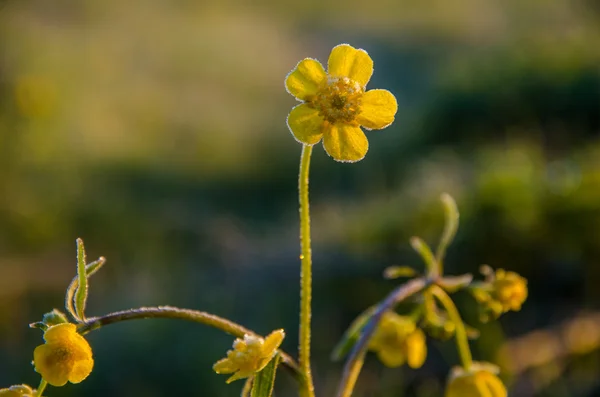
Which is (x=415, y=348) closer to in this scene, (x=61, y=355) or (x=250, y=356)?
(x=250, y=356)

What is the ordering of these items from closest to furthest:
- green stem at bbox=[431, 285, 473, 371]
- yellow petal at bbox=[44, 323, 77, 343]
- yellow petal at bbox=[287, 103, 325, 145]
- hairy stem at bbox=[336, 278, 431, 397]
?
yellow petal at bbox=[44, 323, 77, 343] → yellow petal at bbox=[287, 103, 325, 145] → hairy stem at bbox=[336, 278, 431, 397] → green stem at bbox=[431, 285, 473, 371]

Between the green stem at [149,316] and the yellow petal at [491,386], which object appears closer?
the green stem at [149,316]

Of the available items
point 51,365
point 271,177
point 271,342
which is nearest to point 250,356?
point 271,342

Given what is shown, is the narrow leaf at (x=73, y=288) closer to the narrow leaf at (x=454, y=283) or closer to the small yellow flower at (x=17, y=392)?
the small yellow flower at (x=17, y=392)

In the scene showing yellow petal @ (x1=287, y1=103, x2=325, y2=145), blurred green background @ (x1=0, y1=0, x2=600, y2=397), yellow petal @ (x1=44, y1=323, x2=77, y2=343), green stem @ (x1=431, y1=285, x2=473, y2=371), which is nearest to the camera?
yellow petal @ (x1=44, y1=323, x2=77, y2=343)

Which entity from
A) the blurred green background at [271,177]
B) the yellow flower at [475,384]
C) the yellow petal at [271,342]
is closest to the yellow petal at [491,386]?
the yellow flower at [475,384]

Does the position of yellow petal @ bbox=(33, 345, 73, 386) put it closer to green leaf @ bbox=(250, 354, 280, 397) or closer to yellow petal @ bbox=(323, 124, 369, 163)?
green leaf @ bbox=(250, 354, 280, 397)

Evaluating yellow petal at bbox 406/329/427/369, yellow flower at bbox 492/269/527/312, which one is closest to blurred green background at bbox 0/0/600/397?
yellow petal at bbox 406/329/427/369
